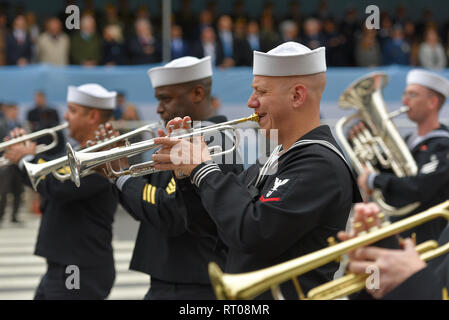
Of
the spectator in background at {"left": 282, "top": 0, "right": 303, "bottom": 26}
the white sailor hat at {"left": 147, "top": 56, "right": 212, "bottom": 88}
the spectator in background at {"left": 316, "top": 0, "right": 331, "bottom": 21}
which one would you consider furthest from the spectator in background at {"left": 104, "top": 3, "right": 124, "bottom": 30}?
the white sailor hat at {"left": 147, "top": 56, "right": 212, "bottom": 88}

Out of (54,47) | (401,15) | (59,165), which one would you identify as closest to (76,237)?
(59,165)

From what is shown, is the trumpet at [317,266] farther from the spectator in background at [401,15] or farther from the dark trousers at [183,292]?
the spectator in background at [401,15]

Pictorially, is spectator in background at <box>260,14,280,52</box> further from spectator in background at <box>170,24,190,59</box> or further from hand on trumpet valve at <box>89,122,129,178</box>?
hand on trumpet valve at <box>89,122,129,178</box>

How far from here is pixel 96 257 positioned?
4.77 metres

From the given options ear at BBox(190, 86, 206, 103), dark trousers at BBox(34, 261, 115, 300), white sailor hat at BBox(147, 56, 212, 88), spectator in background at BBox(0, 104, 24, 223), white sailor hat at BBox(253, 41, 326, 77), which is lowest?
spectator in background at BBox(0, 104, 24, 223)

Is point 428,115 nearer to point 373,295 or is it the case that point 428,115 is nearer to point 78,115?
point 78,115

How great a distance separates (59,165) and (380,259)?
9.20 feet

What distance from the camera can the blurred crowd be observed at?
13070 mm

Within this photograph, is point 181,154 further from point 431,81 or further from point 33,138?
point 431,81

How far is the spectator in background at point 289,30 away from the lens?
13.7 metres

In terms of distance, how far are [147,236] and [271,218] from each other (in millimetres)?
1598

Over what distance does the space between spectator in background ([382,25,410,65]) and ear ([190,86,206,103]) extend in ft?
35.0

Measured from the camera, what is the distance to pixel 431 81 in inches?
231

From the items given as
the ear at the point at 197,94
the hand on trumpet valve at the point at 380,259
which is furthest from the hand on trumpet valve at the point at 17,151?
the hand on trumpet valve at the point at 380,259
